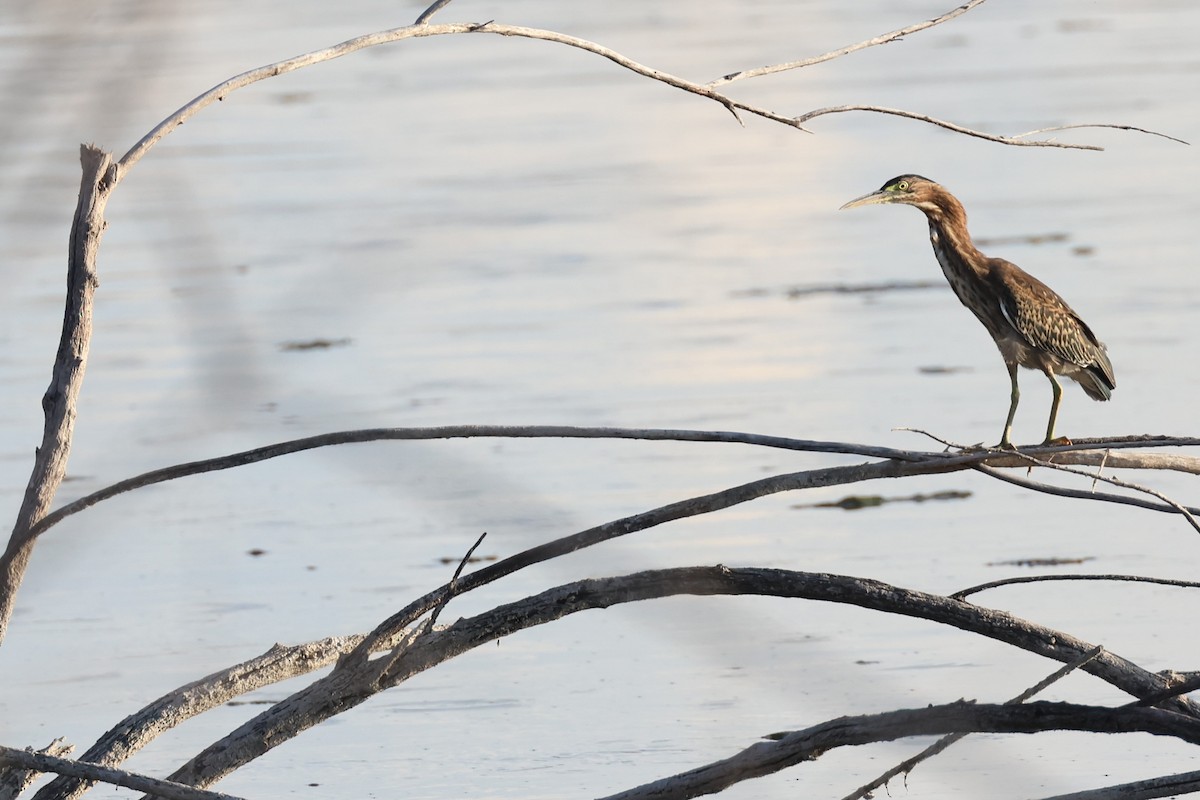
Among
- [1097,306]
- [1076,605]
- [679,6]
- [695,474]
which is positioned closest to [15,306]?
[695,474]

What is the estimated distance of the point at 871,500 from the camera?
219 inches

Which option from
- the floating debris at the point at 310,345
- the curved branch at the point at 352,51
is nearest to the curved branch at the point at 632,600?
the curved branch at the point at 352,51

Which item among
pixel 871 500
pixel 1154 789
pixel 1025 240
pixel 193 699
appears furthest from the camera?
pixel 1025 240

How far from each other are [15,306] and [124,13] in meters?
7.03

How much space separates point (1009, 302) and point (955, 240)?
19cm

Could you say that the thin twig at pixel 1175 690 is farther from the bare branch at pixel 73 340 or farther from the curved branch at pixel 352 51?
the bare branch at pixel 73 340

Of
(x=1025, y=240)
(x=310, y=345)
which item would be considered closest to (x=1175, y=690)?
(x=310, y=345)

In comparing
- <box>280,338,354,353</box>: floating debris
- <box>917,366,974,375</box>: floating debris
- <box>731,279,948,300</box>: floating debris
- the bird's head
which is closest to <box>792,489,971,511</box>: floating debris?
<box>917,366,974,375</box>: floating debris

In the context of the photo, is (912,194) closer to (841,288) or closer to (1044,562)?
(1044,562)

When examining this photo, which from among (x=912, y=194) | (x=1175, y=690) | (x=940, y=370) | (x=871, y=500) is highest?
(x=912, y=194)

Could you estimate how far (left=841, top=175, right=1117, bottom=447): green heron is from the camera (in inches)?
161

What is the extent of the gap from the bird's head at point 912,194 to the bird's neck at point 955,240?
0.01 m

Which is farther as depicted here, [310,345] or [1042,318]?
[310,345]

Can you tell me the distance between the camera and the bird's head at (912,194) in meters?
4.07
